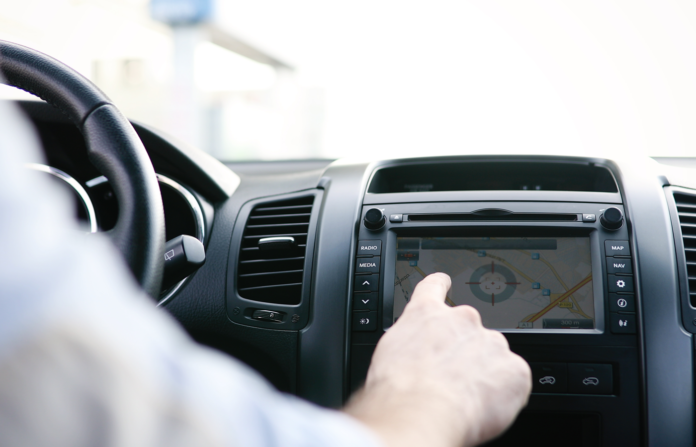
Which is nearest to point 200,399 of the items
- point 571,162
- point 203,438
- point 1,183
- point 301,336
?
point 203,438

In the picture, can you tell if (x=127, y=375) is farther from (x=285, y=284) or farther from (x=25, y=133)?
(x=285, y=284)

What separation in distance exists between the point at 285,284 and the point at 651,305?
0.95 m

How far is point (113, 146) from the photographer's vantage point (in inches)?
42.0

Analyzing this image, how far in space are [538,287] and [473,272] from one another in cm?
17

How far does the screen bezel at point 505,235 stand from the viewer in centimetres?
143

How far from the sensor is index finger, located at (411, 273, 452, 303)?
32.2 inches

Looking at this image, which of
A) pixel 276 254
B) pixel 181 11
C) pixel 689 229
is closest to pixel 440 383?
pixel 276 254

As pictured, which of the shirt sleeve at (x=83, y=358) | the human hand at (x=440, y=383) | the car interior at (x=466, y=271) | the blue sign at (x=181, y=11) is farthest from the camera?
the blue sign at (x=181, y=11)

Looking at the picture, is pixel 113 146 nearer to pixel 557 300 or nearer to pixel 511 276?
pixel 511 276

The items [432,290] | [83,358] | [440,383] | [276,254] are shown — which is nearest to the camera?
[83,358]

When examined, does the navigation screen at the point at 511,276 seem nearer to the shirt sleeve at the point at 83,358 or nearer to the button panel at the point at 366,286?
the button panel at the point at 366,286

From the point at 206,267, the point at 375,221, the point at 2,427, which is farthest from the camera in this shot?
the point at 206,267

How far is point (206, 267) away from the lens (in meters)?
1.70

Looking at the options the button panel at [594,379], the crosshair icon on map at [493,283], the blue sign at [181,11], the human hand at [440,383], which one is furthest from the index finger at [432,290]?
the blue sign at [181,11]
